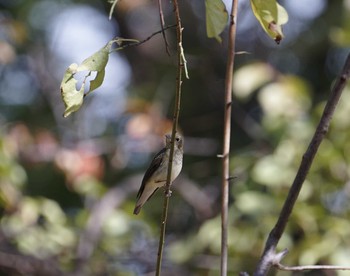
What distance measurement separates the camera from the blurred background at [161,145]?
4070 millimetres

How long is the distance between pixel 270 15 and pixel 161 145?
4385mm

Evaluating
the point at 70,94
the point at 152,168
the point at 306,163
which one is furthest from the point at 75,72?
the point at 152,168

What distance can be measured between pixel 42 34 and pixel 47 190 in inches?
79.2

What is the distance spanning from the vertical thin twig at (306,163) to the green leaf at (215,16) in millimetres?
293

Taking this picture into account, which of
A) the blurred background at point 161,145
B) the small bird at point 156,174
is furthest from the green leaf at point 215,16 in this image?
the blurred background at point 161,145

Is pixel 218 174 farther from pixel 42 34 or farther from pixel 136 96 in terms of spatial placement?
pixel 42 34

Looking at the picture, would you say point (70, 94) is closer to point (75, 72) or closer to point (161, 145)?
point (75, 72)

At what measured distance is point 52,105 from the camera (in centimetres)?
692

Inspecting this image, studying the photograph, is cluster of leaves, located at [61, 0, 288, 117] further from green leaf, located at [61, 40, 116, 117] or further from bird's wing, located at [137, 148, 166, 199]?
bird's wing, located at [137, 148, 166, 199]

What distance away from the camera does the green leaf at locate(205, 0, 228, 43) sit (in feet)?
5.09

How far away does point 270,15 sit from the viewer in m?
1.55

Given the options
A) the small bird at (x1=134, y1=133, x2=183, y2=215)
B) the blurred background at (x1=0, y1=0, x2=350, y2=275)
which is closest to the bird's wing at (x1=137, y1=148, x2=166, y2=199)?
the small bird at (x1=134, y1=133, x2=183, y2=215)

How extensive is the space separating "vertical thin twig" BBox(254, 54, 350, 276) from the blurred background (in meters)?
1.85

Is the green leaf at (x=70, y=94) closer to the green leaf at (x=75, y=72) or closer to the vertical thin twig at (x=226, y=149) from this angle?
the green leaf at (x=75, y=72)
